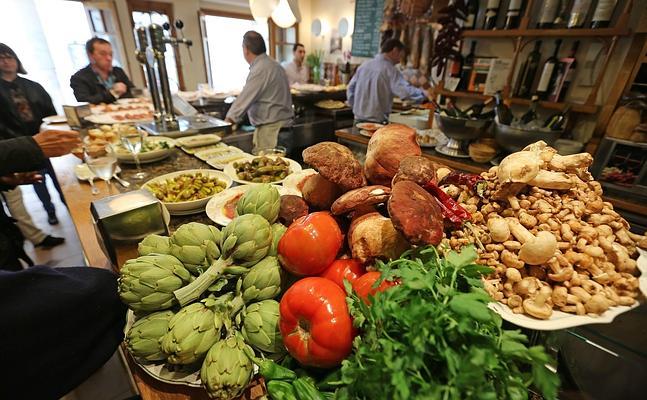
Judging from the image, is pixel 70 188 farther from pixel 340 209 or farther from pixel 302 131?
pixel 302 131

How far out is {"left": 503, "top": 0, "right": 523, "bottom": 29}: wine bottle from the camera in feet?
6.93

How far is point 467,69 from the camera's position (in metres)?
2.56

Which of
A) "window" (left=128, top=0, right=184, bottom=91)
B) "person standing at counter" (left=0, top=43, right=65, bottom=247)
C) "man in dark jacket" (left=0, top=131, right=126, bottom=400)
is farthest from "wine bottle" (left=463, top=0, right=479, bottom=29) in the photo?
"window" (left=128, top=0, right=184, bottom=91)

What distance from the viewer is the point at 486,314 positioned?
391 millimetres

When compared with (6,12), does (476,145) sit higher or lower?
lower

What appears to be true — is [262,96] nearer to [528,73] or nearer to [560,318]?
[528,73]

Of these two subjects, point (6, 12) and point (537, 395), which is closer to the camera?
point (537, 395)

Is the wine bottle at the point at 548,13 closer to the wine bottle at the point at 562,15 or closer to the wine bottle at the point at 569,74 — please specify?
the wine bottle at the point at 562,15

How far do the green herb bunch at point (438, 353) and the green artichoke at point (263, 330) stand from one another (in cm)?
19

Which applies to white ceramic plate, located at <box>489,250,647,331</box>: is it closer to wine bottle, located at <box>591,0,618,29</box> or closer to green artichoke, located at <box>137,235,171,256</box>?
green artichoke, located at <box>137,235,171,256</box>

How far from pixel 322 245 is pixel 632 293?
0.61 metres

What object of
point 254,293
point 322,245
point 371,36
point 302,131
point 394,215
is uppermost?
point 371,36

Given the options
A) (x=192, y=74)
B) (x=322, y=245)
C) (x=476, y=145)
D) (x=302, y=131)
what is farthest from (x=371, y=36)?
(x=322, y=245)

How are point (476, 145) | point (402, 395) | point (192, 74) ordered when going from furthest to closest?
point (192, 74), point (476, 145), point (402, 395)
